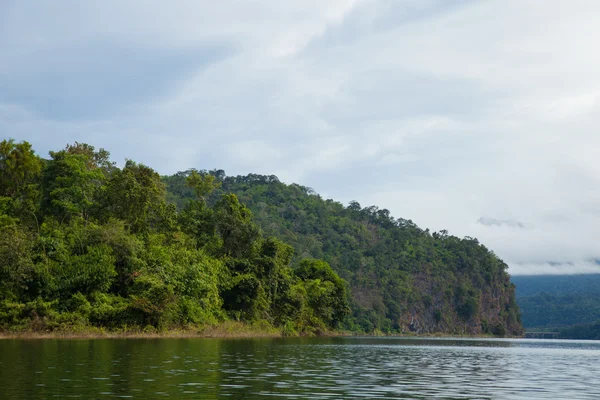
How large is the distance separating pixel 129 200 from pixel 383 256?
354 ft

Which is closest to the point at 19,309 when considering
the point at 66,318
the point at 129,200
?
the point at 66,318

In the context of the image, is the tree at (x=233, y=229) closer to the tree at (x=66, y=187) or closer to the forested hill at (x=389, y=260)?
A: the tree at (x=66, y=187)

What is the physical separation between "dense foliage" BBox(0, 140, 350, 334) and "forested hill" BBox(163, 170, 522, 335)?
5867 centimetres

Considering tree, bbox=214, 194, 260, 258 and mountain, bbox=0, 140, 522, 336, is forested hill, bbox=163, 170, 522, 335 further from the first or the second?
tree, bbox=214, 194, 260, 258

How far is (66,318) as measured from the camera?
4903 centimetres

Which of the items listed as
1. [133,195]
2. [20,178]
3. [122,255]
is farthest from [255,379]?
[20,178]

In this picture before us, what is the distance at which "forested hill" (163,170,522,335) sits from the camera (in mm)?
147750

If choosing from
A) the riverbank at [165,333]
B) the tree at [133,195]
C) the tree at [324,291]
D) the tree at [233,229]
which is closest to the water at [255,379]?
the riverbank at [165,333]

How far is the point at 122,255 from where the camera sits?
184ft

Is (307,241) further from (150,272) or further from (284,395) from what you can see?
(284,395)

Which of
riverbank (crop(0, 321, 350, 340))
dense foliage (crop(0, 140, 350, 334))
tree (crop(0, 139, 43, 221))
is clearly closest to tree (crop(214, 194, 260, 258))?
dense foliage (crop(0, 140, 350, 334))

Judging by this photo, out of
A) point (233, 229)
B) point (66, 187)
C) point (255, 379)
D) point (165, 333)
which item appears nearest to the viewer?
point (255, 379)

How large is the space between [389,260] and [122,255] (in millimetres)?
114078

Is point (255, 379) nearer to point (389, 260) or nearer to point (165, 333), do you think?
point (165, 333)
